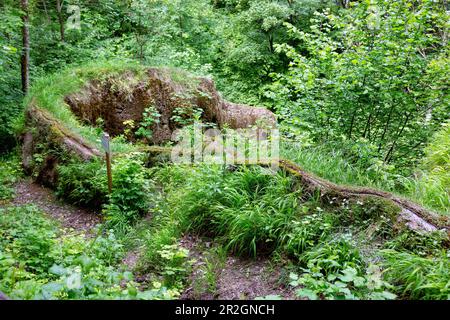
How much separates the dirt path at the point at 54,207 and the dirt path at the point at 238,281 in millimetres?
2115

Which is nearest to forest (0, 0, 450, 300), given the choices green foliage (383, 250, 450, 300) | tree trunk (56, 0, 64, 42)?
green foliage (383, 250, 450, 300)

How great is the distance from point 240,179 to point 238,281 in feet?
4.76

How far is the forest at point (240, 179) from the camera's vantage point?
3.81 meters

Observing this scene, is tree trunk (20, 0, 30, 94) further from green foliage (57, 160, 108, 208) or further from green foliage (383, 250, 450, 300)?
green foliage (383, 250, 450, 300)

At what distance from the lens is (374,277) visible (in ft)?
11.2

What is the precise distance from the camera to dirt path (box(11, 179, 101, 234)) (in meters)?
5.93

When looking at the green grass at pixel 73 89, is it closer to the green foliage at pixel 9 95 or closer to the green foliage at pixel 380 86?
the green foliage at pixel 9 95

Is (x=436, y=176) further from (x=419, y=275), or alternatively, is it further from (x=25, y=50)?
(x=25, y=50)

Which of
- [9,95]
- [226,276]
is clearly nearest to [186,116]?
[9,95]

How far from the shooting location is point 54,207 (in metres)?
6.43

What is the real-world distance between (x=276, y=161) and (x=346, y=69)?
2350mm

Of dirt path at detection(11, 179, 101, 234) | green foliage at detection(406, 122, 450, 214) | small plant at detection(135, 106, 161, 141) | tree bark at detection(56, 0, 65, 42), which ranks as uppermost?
tree bark at detection(56, 0, 65, 42)

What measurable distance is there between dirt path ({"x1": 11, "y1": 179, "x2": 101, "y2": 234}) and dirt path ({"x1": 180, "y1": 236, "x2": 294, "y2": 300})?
83.3 inches

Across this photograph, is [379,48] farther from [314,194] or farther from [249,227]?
[249,227]
